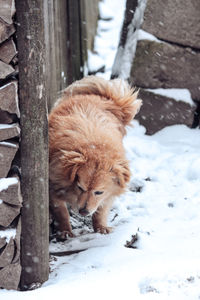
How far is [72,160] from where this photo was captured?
346 centimetres

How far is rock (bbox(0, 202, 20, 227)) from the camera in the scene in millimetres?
2739

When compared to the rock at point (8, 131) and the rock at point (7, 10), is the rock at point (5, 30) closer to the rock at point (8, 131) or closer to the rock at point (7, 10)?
the rock at point (7, 10)

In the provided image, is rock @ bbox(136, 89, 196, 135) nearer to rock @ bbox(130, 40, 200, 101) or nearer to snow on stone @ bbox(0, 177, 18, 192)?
rock @ bbox(130, 40, 200, 101)

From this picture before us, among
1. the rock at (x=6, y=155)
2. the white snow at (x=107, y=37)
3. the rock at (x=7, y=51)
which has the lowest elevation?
the white snow at (x=107, y=37)

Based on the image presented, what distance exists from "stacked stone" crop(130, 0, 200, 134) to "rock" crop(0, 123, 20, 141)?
3.49 metres

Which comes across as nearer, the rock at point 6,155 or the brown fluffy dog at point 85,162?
the rock at point 6,155

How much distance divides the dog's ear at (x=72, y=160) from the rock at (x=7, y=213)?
0.76m

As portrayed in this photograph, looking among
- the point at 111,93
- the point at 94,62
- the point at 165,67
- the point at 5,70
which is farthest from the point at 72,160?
the point at 94,62

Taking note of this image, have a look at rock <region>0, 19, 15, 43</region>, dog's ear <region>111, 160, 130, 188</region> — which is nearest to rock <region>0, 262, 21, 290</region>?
dog's ear <region>111, 160, 130, 188</region>

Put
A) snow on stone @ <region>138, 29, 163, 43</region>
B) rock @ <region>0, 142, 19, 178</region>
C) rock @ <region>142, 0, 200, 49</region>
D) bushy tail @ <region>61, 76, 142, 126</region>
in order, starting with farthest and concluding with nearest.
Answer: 1. snow on stone @ <region>138, 29, 163, 43</region>
2. rock @ <region>142, 0, 200, 49</region>
3. bushy tail @ <region>61, 76, 142, 126</region>
4. rock @ <region>0, 142, 19, 178</region>

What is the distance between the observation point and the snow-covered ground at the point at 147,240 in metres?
2.78

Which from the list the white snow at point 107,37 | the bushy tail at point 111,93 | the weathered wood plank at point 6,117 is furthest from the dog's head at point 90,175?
the white snow at point 107,37

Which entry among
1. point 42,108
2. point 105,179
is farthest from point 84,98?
point 42,108

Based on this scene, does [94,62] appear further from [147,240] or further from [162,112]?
[147,240]
